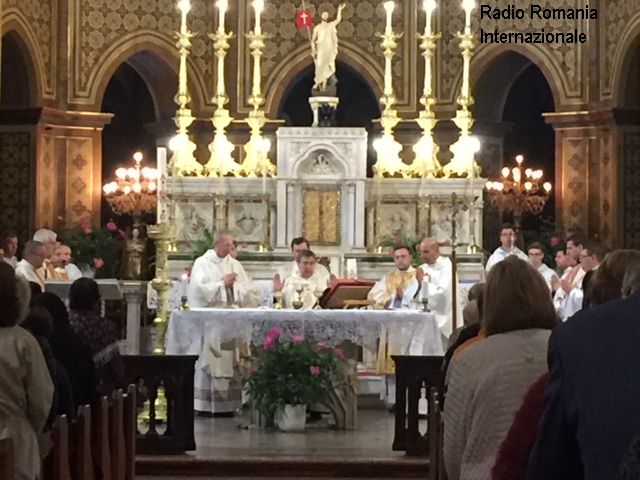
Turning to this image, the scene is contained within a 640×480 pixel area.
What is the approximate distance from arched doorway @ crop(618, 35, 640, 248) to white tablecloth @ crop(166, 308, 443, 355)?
6.60 meters

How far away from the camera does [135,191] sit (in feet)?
59.1

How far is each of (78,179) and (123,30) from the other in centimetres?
207

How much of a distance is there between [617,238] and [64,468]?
12778 mm

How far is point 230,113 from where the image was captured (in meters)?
19.3

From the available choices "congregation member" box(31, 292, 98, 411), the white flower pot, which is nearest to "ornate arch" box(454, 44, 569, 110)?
the white flower pot

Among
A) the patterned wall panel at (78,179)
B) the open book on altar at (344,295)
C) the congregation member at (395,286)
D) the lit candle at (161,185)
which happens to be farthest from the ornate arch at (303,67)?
the lit candle at (161,185)

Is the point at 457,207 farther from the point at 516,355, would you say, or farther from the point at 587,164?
the point at 516,355

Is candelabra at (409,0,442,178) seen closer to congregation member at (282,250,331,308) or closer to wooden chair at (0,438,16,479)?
congregation member at (282,250,331,308)

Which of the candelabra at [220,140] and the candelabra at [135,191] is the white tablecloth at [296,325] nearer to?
the candelabra at [220,140]

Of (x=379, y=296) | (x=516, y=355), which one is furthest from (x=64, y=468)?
(x=379, y=296)

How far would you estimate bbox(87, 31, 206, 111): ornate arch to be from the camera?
744 inches

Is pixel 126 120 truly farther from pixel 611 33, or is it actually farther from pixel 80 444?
pixel 80 444

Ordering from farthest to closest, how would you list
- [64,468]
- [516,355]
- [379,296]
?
1. [379,296]
2. [64,468]
3. [516,355]

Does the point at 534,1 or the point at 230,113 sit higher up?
the point at 534,1
